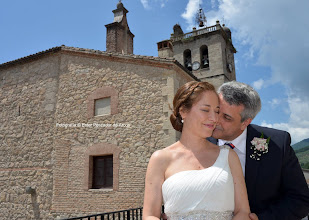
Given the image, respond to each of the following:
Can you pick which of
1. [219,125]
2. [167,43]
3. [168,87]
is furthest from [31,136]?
[167,43]

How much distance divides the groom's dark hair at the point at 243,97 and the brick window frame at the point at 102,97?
7.34 meters

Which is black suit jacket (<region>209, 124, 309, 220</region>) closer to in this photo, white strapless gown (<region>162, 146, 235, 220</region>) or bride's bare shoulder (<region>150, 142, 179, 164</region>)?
white strapless gown (<region>162, 146, 235, 220</region>)

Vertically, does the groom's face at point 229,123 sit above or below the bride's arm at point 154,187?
above

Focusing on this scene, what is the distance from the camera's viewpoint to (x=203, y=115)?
198 centimetres

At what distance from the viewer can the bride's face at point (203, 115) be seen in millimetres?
1985

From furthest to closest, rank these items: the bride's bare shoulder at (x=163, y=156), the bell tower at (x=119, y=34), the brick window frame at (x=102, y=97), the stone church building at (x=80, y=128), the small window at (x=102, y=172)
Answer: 1. the bell tower at (x=119, y=34)
2. the brick window frame at (x=102, y=97)
3. the small window at (x=102, y=172)
4. the stone church building at (x=80, y=128)
5. the bride's bare shoulder at (x=163, y=156)

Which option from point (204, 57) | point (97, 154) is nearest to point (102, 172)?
point (97, 154)

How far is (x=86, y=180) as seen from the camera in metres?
9.13

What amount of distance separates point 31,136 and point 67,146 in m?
1.84

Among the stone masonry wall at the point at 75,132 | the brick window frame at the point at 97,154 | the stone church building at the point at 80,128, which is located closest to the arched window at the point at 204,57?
the stone church building at the point at 80,128

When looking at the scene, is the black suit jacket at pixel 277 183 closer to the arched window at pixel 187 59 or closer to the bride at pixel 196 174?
the bride at pixel 196 174

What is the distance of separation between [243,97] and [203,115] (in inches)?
23.4

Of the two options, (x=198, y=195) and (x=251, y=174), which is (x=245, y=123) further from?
(x=198, y=195)

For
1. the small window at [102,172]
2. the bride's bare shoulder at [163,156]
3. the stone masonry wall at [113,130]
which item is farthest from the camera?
the small window at [102,172]
